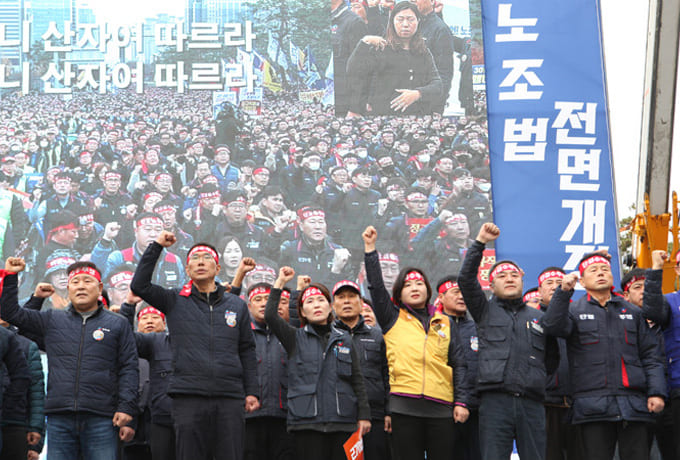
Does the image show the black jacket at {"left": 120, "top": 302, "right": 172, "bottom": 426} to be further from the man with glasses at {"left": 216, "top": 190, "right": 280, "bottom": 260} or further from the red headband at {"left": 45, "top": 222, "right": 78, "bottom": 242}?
the red headband at {"left": 45, "top": 222, "right": 78, "bottom": 242}

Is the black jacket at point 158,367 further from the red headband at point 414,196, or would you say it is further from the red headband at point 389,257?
the red headband at point 414,196

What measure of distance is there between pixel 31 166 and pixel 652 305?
9558 mm

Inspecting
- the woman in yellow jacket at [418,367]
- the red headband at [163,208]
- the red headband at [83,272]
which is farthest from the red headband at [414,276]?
the red headband at [163,208]

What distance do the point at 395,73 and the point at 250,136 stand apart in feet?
7.37

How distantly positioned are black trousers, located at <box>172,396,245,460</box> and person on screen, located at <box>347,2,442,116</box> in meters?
8.03

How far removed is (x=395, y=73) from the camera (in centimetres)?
1173

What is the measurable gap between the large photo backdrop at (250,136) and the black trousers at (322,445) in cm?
707

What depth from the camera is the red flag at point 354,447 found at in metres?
3.93

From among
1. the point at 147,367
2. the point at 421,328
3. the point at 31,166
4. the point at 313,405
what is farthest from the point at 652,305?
the point at 31,166

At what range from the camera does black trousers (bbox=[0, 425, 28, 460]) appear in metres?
4.42

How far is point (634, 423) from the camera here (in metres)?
4.27

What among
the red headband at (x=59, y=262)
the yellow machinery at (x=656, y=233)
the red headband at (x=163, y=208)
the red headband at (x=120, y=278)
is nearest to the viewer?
the yellow machinery at (x=656, y=233)

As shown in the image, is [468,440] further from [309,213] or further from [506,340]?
[309,213]

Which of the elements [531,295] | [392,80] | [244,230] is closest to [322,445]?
[531,295]
